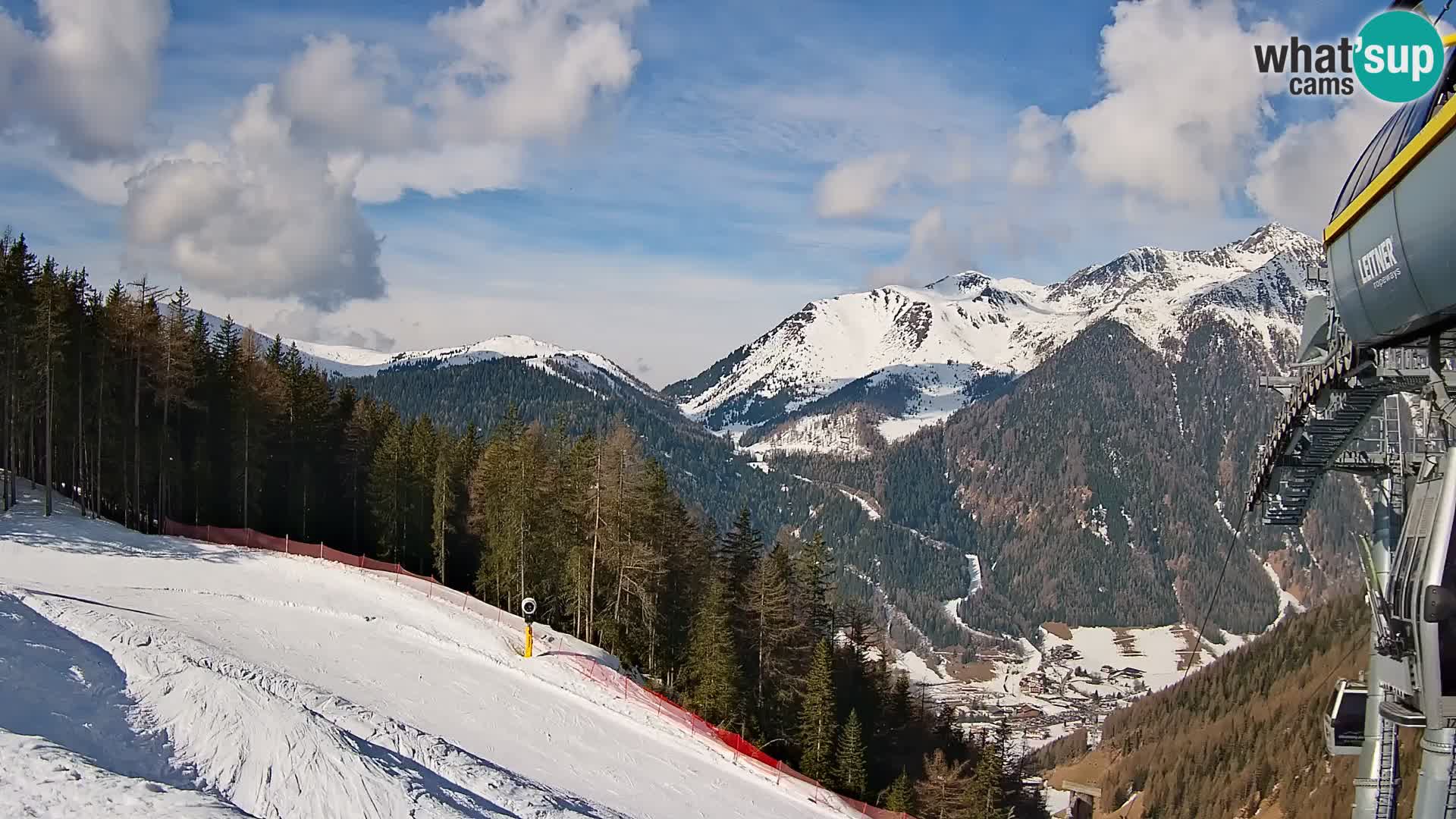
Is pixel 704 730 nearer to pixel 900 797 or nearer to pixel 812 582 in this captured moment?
pixel 900 797

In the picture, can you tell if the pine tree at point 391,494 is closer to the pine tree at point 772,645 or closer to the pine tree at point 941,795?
the pine tree at point 772,645

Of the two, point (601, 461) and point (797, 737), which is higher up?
point (601, 461)

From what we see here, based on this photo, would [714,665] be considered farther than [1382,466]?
Yes

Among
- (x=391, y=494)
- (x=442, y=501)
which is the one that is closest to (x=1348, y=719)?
Answer: (x=442, y=501)

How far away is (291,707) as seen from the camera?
20.4 m

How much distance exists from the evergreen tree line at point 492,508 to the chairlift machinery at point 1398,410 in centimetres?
2646

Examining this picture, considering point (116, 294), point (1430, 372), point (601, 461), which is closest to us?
point (1430, 372)

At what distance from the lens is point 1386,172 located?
10133 mm

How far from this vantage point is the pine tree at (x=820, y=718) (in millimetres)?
41500

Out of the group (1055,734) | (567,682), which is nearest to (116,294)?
(567,682)

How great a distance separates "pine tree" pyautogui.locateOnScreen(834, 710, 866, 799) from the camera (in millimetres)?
41500

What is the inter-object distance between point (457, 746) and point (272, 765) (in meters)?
5.80

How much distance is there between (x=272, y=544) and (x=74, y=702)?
93.3 feet

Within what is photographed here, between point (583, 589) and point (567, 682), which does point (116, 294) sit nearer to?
point (583, 589)
